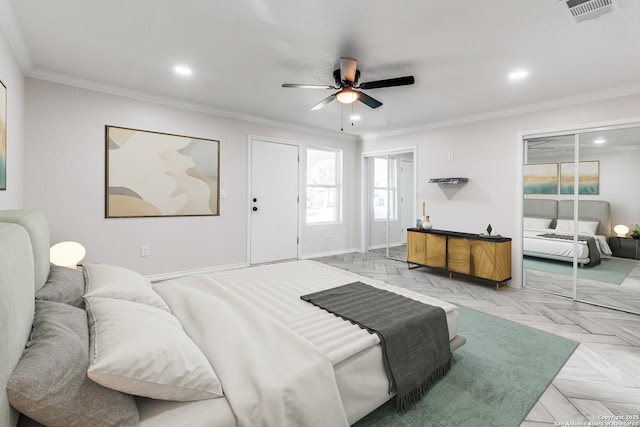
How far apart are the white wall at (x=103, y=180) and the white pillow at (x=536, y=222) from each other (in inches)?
153

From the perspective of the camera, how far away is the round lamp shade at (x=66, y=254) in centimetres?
304

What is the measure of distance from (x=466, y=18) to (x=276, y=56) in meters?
1.56

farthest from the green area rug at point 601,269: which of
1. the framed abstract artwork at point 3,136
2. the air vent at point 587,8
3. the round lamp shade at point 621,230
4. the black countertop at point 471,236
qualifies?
the framed abstract artwork at point 3,136

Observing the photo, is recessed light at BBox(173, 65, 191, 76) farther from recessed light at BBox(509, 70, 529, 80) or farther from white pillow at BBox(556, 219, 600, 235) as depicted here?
white pillow at BBox(556, 219, 600, 235)

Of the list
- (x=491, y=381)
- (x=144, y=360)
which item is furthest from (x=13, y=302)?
(x=491, y=381)

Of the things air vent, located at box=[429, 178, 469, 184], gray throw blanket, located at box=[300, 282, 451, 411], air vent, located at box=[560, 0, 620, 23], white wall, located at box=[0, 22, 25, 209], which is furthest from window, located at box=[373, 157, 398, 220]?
white wall, located at box=[0, 22, 25, 209]

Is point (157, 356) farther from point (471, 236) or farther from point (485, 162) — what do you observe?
point (485, 162)

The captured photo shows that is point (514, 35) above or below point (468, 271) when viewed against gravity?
above

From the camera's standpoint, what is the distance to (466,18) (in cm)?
222

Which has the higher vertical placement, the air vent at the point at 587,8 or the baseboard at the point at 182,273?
the air vent at the point at 587,8

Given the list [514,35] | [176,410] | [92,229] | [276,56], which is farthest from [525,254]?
[92,229]

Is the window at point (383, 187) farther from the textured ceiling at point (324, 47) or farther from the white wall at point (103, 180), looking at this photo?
the textured ceiling at point (324, 47)

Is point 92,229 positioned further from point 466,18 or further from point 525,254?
point 525,254

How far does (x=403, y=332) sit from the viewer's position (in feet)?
5.51
